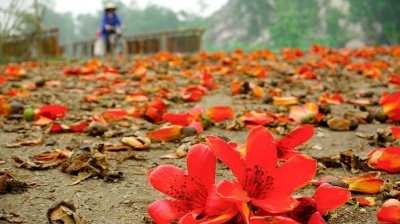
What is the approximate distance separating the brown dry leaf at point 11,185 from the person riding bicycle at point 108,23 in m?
8.96

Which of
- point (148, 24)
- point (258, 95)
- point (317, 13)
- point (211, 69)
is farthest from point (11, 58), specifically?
point (148, 24)

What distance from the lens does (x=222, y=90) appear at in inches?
164

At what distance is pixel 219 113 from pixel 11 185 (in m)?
1.33

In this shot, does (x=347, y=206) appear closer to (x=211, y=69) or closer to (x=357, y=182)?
(x=357, y=182)

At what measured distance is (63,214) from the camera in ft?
3.69

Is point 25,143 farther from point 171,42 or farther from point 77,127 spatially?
point 171,42

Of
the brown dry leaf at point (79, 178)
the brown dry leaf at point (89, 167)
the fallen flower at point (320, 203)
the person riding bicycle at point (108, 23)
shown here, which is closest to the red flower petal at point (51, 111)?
the brown dry leaf at point (89, 167)

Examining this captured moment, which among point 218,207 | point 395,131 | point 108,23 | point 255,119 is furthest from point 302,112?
point 108,23

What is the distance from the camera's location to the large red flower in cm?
101

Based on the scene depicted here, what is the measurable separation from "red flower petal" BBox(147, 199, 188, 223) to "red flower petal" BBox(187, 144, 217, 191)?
8 centimetres

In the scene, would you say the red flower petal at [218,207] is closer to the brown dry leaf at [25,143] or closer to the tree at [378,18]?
the brown dry leaf at [25,143]

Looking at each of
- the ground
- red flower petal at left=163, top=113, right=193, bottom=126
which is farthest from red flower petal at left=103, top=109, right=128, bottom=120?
red flower petal at left=163, top=113, right=193, bottom=126

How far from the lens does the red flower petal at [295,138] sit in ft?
4.33

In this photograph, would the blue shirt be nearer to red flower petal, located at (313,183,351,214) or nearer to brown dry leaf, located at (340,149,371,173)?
brown dry leaf, located at (340,149,371,173)
